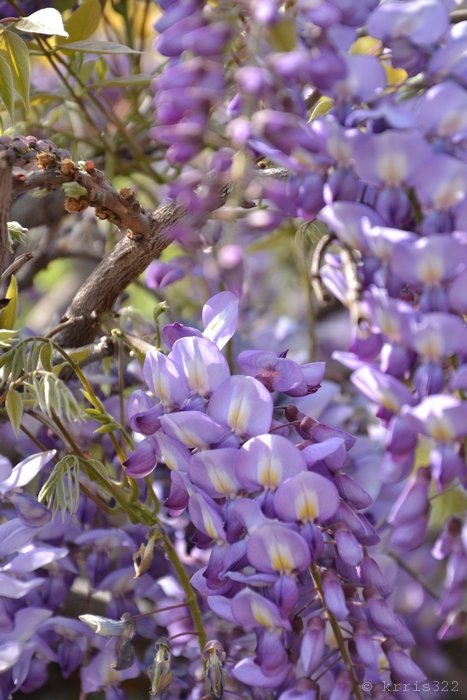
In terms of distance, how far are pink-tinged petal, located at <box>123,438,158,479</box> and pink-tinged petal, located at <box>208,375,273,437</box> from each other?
0.06 metres

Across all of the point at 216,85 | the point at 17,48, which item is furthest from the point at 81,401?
the point at 216,85

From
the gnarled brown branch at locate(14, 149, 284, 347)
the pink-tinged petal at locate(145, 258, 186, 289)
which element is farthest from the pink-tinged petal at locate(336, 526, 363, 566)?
the pink-tinged petal at locate(145, 258, 186, 289)

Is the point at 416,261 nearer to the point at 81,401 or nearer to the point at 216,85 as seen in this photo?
the point at 216,85

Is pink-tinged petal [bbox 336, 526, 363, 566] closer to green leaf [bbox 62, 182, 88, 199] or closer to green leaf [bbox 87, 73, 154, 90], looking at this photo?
green leaf [bbox 62, 182, 88, 199]

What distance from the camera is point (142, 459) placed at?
2.18 feet

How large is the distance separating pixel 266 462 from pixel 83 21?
1.44 feet

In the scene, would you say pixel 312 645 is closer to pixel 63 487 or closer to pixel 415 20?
pixel 63 487

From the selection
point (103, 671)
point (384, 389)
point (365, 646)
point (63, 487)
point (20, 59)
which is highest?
point (20, 59)

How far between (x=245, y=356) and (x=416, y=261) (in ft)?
0.64

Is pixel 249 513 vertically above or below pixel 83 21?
below

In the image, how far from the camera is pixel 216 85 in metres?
0.51

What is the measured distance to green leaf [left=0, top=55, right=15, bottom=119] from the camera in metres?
0.71

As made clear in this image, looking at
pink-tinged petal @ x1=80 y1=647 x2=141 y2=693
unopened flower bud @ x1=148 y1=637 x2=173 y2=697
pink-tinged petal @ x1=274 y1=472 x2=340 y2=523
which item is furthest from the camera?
pink-tinged petal @ x1=80 y1=647 x2=141 y2=693

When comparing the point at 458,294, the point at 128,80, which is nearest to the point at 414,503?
the point at 458,294
